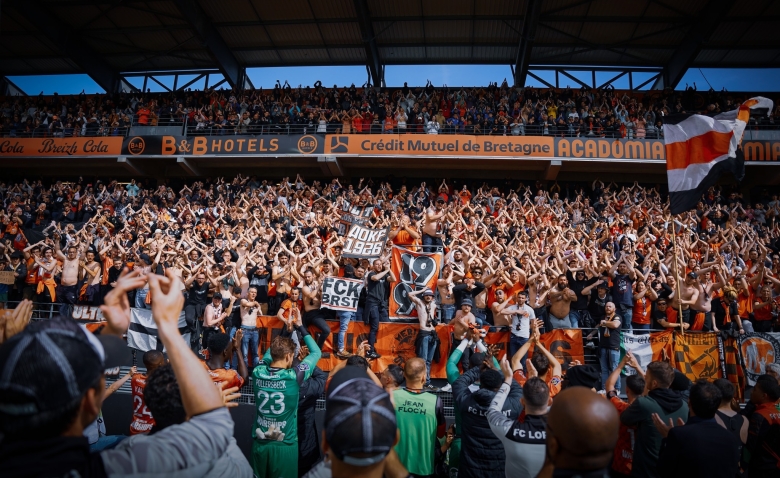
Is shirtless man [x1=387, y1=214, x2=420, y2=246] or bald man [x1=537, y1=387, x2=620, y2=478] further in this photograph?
shirtless man [x1=387, y1=214, x2=420, y2=246]

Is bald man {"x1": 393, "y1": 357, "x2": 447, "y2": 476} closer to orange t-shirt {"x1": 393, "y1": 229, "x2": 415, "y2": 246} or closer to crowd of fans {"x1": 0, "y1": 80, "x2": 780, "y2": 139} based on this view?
orange t-shirt {"x1": 393, "y1": 229, "x2": 415, "y2": 246}

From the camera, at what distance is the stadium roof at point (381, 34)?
2331cm

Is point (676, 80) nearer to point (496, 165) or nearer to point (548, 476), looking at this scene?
point (496, 165)

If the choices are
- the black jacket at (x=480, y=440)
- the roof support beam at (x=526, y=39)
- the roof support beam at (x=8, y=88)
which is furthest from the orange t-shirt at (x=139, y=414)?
the roof support beam at (x=8, y=88)

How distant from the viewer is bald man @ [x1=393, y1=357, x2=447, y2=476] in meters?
4.04

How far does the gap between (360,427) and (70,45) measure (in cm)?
3178

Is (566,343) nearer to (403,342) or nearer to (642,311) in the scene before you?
(642,311)

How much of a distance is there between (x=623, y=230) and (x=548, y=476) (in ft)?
49.0

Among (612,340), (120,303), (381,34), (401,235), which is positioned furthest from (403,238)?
(381,34)

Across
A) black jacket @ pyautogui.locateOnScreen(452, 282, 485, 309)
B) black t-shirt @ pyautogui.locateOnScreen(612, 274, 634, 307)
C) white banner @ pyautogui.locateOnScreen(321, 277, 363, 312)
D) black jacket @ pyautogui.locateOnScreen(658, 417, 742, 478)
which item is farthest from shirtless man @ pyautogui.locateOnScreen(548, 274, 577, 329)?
black jacket @ pyautogui.locateOnScreen(658, 417, 742, 478)

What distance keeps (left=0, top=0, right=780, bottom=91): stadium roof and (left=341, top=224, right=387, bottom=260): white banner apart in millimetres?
15290

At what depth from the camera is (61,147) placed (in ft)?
76.4

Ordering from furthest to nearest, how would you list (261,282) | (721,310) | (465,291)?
1. (261,282)
2. (721,310)
3. (465,291)

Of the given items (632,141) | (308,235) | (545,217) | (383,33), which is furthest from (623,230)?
(383,33)
